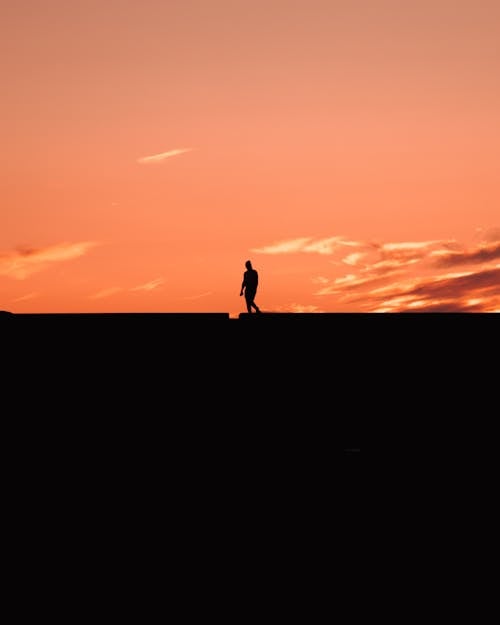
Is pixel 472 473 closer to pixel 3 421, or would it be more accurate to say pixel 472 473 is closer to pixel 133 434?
pixel 133 434

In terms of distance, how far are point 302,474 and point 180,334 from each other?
3.85 m

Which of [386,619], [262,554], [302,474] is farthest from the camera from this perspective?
[302,474]

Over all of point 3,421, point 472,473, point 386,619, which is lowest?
point 386,619

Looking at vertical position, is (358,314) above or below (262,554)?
above

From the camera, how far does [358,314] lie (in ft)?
73.9

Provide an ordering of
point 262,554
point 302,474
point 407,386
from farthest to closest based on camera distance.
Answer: point 407,386
point 302,474
point 262,554

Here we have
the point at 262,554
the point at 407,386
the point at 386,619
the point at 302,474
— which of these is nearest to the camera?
the point at 386,619

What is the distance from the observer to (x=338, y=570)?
1975 cm

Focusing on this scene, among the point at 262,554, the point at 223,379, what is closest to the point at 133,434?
the point at 223,379

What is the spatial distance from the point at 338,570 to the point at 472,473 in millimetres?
3792

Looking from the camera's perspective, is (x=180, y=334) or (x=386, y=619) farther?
Answer: (x=180, y=334)

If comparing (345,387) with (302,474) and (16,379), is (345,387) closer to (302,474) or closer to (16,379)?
(302,474)

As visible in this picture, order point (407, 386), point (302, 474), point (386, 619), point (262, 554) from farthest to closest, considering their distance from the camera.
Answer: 1. point (407, 386)
2. point (302, 474)
3. point (262, 554)
4. point (386, 619)

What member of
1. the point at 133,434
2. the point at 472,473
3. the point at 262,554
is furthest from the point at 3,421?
the point at 472,473
